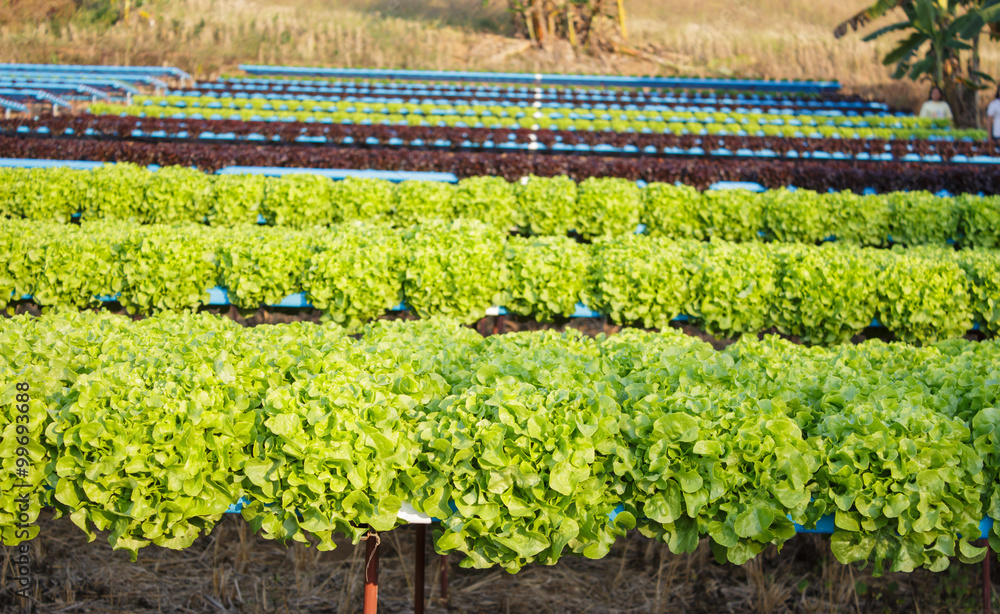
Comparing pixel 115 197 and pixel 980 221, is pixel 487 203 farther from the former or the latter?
pixel 980 221

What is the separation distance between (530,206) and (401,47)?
93.2 ft

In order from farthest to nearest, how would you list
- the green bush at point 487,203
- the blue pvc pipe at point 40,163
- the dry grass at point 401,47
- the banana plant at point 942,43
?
the dry grass at point 401,47 → the banana plant at point 942,43 → the blue pvc pipe at point 40,163 → the green bush at point 487,203

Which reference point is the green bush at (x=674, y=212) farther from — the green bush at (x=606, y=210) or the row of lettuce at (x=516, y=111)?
the row of lettuce at (x=516, y=111)

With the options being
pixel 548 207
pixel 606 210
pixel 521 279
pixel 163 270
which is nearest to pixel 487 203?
pixel 548 207

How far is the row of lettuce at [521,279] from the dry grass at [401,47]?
25.5 metres

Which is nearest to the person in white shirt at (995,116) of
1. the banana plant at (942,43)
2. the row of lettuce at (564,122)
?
the row of lettuce at (564,122)

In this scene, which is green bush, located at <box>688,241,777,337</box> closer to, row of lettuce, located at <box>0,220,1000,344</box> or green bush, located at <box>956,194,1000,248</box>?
row of lettuce, located at <box>0,220,1000,344</box>

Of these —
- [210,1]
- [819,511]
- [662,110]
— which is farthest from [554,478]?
[210,1]

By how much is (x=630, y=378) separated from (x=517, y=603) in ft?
6.33

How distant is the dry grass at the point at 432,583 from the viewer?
393 centimetres

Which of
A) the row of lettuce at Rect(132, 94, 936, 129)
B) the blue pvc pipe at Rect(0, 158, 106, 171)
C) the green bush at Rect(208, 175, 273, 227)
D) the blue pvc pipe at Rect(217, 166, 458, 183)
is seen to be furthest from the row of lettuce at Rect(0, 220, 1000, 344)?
the row of lettuce at Rect(132, 94, 936, 129)

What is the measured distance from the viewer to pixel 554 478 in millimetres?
2463

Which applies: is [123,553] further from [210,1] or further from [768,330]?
[210,1]

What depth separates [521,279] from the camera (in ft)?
18.5
